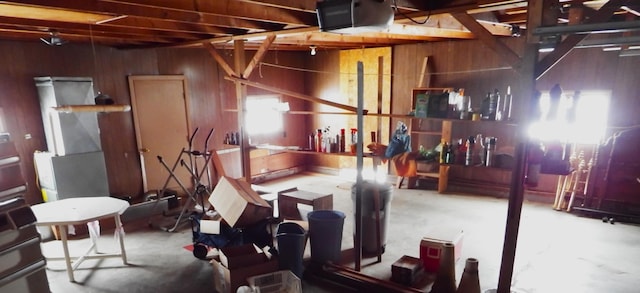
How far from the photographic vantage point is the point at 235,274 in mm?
3045

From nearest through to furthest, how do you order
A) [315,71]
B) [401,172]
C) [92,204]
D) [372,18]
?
1. [372,18]
2. [92,204]
3. [401,172]
4. [315,71]

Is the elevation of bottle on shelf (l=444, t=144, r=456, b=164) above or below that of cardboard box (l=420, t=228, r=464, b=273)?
above

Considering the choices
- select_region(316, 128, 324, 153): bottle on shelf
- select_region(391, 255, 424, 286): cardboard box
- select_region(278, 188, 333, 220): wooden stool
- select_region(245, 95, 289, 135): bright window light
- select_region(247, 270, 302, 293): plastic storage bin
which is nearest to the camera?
select_region(247, 270, 302, 293): plastic storage bin

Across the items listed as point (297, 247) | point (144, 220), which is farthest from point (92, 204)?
point (297, 247)

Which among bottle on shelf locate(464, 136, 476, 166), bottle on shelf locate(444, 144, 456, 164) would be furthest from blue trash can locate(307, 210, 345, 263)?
bottle on shelf locate(464, 136, 476, 166)

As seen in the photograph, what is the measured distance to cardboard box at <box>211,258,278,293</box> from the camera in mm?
3039

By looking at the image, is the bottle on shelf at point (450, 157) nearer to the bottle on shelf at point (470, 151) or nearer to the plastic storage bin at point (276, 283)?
the bottle on shelf at point (470, 151)

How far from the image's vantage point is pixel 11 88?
4.36 meters

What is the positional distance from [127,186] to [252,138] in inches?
93.1

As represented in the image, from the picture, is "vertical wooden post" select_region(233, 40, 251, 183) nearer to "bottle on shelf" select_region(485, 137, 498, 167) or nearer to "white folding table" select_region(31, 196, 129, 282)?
"white folding table" select_region(31, 196, 129, 282)

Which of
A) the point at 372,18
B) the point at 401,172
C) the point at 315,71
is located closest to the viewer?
the point at 372,18

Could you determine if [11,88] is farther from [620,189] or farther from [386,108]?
[620,189]

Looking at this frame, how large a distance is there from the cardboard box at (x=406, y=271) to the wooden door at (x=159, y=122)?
143 inches

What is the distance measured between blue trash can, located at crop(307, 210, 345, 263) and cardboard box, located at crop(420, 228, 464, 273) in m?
0.83
